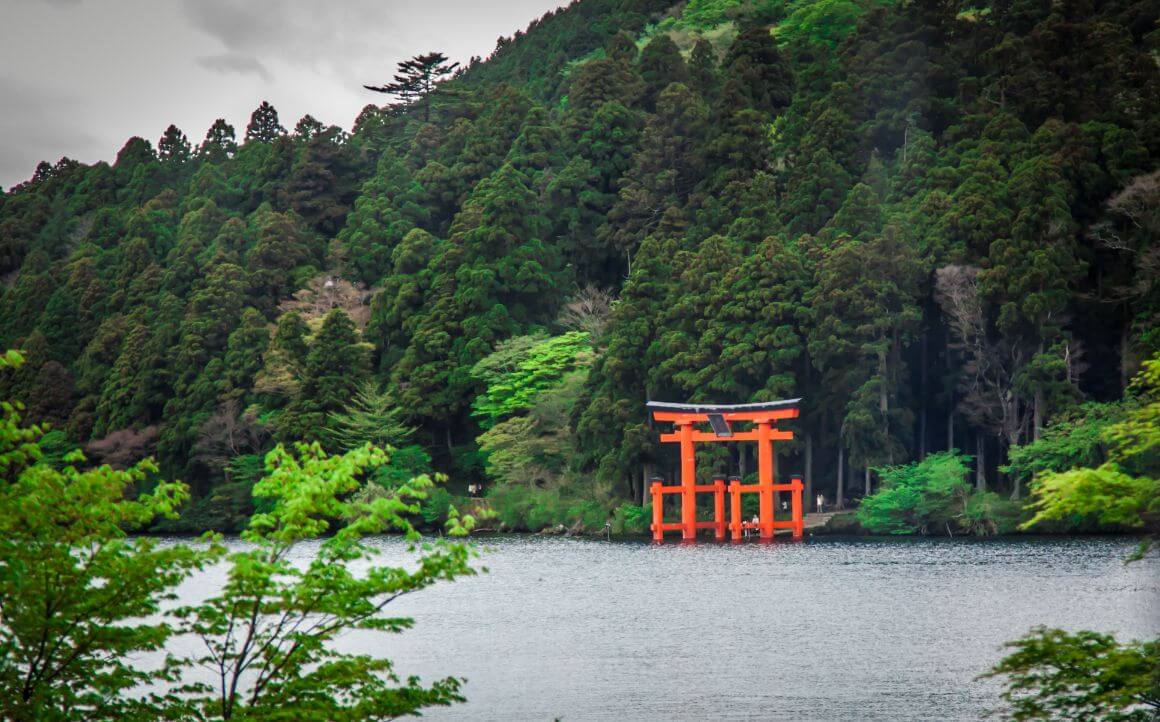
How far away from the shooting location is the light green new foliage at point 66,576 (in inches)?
368

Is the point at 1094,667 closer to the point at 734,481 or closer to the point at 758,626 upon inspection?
the point at 758,626

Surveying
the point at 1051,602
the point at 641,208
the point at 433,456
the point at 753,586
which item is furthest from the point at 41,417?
the point at 1051,602

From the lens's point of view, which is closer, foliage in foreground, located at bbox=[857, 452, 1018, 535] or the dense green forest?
foliage in foreground, located at bbox=[857, 452, 1018, 535]

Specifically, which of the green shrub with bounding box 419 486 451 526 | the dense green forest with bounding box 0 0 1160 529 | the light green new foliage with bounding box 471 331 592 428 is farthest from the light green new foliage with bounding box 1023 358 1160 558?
the light green new foliage with bounding box 471 331 592 428

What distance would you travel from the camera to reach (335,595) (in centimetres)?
989

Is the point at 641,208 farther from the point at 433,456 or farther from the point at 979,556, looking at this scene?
the point at 979,556

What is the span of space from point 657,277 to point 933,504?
1187 cm

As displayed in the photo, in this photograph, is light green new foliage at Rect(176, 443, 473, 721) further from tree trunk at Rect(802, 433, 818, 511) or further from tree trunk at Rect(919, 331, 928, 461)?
tree trunk at Rect(919, 331, 928, 461)

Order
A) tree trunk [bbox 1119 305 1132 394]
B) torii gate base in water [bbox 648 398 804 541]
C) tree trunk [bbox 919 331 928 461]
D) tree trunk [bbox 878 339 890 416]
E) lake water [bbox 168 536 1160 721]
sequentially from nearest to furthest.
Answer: lake water [bbox 168 536 1160 721] < torii gate base in water [bbox 648 398 804 541] < tree trunk [bbox 1119 305 1132 394] < tree trunk [bbox 878 339 890 416] < tree trunk [bbox 919 331 928 461]

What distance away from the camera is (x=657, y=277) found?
46188mm

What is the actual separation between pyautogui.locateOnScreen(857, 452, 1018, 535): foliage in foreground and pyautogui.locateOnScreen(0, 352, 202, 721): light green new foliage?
31.2 metres

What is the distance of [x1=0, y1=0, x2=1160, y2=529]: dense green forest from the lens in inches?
1638

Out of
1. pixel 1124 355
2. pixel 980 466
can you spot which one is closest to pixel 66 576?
pixel 980 466

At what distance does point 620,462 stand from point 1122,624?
2324 centimetres
